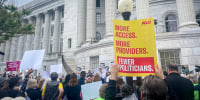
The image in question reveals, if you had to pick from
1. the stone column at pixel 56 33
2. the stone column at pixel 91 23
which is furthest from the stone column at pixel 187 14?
the stone column at pixel 56 33

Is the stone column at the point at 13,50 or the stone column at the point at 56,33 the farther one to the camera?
the stone column at the point at 13,50

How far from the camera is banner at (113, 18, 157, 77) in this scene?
347 cm

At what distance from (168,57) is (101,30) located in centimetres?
1714

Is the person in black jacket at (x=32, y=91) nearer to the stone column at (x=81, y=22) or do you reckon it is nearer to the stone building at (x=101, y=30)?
the stone building at (x=101, y=30)

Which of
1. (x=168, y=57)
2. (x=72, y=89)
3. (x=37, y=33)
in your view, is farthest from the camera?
(x=37, y=33)

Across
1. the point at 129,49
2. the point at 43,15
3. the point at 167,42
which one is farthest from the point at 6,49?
the point at 129,49

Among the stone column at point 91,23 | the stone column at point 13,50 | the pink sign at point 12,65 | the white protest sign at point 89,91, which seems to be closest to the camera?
the white protest sign at point 89,91

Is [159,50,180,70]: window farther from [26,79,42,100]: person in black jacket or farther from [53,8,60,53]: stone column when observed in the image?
[53,8,60,53]: stone column

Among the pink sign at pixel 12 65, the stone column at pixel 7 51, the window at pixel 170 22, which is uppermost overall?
the window at pixel 170 22

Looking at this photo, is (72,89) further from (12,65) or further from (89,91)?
(12,65)

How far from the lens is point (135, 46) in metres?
3.64

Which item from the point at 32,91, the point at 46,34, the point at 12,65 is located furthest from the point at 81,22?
the point at 32,91

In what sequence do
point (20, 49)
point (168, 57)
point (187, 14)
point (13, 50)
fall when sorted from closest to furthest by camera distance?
point (168, 57), point (187, 14), point (20, 49), point (13, 50)

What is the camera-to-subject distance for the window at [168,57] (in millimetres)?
15061
